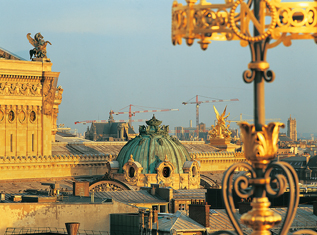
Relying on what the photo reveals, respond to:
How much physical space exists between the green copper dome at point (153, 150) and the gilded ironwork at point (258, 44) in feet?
272

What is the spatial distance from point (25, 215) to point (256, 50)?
42.2 m

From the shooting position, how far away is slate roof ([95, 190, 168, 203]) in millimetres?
76375

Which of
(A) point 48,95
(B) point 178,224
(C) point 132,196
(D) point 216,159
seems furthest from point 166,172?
(B) point 178,224

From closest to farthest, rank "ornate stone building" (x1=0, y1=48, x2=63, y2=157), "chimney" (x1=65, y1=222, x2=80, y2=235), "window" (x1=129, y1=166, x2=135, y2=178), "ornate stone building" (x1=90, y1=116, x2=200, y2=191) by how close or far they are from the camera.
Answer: "chimney" (x1=65, y1=222, x2=80, y2=235)
"ornate stone building" (x1=90, y1=116, x2=200, y2=191)
"ornate stone building" (x1=0, y1=48, x2=63, y2=157)
"window" (x1=129, y1=166, x2=135, y2=178)

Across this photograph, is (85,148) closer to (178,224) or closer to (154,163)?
(154,163)

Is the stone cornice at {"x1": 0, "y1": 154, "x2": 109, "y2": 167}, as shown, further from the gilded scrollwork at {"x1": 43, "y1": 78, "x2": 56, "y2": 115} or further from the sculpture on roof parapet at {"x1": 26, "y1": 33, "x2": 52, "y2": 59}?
the sculpture on roof parapet at {"x1": 26, "y1": 33, "x2": 52, "y2": 59}

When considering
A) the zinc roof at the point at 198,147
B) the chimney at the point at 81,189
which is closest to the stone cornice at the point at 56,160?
the zinc roof at the point at 198,147

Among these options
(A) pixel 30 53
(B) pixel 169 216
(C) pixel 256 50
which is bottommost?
(B) pixel 169 216

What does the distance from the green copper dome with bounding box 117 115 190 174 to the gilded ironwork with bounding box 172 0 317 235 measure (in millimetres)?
82876

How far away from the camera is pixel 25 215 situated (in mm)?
53500

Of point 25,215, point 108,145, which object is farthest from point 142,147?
point 25,215

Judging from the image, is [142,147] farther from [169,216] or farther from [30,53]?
[169,216]

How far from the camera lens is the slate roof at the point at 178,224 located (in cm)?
5688

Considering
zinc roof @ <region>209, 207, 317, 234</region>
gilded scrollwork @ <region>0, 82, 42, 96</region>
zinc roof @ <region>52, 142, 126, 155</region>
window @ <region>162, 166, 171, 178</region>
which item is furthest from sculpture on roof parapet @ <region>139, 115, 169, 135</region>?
zinc roof @ <region>209, 207, 317, 234</region>
